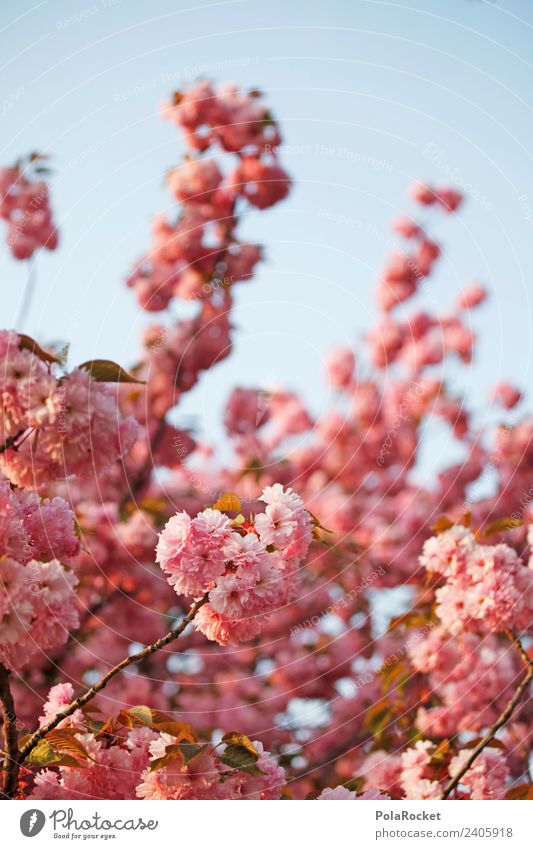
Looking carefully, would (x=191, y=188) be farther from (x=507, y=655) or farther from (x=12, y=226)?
(x=507, y=655)

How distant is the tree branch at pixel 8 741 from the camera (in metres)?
1.17

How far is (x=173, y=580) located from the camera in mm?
1190

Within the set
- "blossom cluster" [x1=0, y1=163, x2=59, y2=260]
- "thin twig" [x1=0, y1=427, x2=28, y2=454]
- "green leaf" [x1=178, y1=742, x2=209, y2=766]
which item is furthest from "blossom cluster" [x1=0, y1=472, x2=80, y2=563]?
"blossom cluster" [x1=0, y1=163, x2=59, y2=260]

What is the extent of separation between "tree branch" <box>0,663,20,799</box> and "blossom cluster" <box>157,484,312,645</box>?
0.26 metres

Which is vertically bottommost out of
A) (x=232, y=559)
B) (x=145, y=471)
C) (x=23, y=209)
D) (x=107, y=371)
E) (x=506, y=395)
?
(x=232, y=559)

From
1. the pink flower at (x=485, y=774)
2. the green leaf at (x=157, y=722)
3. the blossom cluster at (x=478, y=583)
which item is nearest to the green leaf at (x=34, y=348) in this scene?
the green leaf at (x=157, y=722)

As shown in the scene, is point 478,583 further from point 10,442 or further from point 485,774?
point 10,442

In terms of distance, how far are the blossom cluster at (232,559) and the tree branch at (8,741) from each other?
0.26 metres

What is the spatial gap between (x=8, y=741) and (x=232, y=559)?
40cm

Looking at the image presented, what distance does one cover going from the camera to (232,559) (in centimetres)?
119

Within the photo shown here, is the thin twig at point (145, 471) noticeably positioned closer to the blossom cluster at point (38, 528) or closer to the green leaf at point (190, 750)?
the blossom cluster at point (38, 528)

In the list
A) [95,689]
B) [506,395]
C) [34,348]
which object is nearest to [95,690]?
[95,689]

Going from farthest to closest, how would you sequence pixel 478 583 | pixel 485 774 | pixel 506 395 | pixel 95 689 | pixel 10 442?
pixel 506 395, pixel 478 583, pixel 485 774, pixel 10 442, pixel 95 689

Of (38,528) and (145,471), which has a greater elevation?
(145,471)
